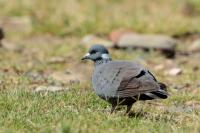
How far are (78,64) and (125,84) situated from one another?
5273 millimetres

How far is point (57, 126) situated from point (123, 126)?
0.76 m

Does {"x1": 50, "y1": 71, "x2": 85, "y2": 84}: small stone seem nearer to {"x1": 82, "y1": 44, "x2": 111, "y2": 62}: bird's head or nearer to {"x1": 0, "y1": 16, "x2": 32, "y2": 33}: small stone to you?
{"x1": 82, "y1": 44, "x2": 111, "y2": 62}: bird's head

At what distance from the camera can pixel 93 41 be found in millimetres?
14094

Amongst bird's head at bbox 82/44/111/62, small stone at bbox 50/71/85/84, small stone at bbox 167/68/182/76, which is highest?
small stone at bbox 167/68/182/76

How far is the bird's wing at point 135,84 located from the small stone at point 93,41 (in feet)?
21.0

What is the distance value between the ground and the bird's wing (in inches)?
10.4

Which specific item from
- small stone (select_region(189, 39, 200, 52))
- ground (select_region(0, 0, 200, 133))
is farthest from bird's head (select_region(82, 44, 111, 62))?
small stone (select_region(189, 39, 200, 52))

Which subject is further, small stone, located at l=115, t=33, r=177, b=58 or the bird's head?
small stone, located at l=115, t=33, r=177, b=58

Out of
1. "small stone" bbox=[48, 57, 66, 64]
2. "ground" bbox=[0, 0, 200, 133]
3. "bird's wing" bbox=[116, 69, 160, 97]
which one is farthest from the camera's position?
"small stone" bbox=[48, 57, 66, 64]

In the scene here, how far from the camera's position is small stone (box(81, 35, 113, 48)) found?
45.9 feet

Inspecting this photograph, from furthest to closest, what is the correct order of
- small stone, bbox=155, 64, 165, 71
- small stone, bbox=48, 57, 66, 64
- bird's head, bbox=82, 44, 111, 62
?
small stone, bbox=48, 57, 66, 64 < small stone, bbox=155, 64, 165, 71 < bird's head, bbox=82, 44, 111, 62

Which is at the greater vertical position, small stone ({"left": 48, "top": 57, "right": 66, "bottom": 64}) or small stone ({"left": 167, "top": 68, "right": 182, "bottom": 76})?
small stone ({"left": 48, "top": 57, "right": 66, "bottom": 64})

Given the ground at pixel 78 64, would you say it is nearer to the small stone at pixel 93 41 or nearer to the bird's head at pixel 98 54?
the small stone at pixel 93 41

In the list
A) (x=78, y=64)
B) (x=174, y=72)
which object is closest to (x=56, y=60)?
(x=78, y=64)
